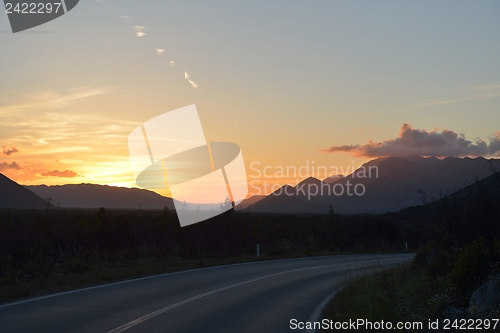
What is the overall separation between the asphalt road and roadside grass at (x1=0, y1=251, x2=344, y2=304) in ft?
2.14

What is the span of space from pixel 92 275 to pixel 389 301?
31.1ft

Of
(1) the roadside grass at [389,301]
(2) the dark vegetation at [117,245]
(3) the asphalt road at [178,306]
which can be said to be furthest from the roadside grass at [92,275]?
(1) the roadside grass at [389,301]

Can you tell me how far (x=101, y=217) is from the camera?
22000mm

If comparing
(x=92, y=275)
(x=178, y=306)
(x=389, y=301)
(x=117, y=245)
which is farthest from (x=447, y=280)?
(x=117, y=245)

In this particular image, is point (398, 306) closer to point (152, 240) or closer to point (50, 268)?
point (50, 268)

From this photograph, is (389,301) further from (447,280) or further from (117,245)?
(117,245)

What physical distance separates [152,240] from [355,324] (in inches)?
651

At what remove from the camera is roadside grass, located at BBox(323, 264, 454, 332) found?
8.70 metres

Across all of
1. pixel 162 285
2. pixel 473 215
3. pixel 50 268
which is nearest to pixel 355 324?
pixel 473 215

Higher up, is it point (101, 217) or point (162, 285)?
point (101, 217)

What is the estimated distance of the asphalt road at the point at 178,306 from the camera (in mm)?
8908

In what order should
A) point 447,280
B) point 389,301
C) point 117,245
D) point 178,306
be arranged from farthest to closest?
point 117,245 → point 178,306 → point 389,301 → point 447,280

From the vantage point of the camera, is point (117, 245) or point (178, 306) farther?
point (117, 245)

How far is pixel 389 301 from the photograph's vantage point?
34.1 ft
